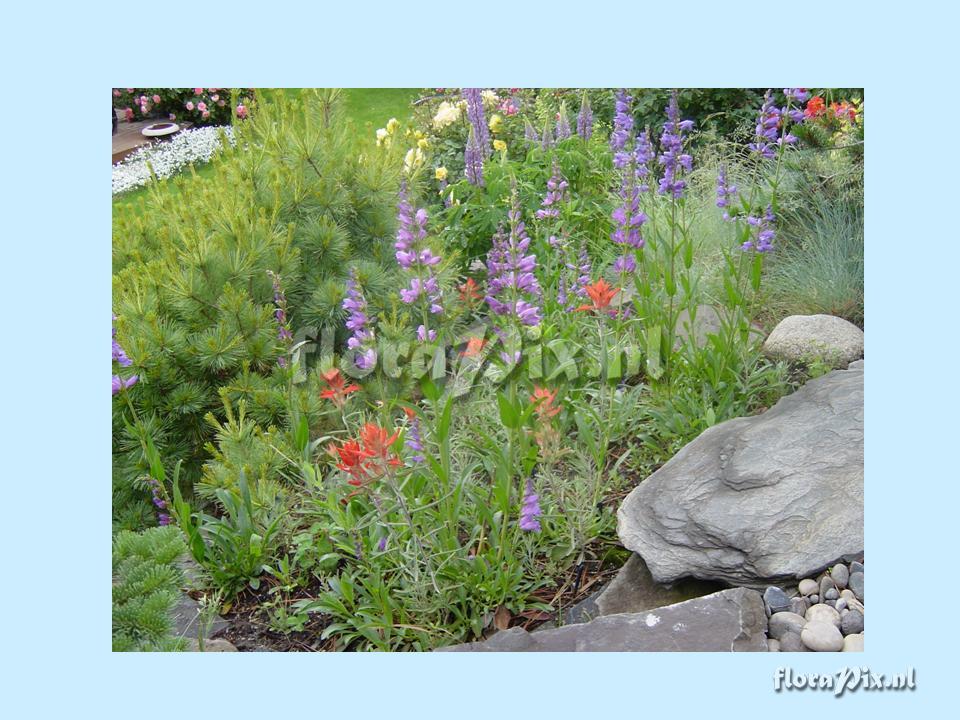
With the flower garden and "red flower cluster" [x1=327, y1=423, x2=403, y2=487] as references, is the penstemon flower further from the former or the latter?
"red flower cluster" [x1=327, y1=423, x2=403, y2=487]

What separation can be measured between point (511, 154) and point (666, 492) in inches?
182

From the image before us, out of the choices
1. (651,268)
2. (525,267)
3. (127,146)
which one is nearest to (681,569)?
(525,267)

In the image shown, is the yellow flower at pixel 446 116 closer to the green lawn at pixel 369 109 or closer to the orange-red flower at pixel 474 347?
the green lawn at pixel 369 109

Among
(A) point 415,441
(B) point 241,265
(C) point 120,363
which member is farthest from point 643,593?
(C) point 120,363

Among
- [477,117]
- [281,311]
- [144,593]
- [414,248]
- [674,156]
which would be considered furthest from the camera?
[477,117]

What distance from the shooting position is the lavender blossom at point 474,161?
5434mm

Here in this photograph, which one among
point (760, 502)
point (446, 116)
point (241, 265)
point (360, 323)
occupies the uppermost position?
point (446, 116)

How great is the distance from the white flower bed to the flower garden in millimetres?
27

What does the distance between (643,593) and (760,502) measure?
589 millimetres

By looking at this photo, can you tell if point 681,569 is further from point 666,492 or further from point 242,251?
point 242,251

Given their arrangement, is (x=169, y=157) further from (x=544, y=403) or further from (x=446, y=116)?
(x=544, y=403)

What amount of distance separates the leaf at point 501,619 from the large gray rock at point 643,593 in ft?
1.19

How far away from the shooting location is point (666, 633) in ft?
9.55

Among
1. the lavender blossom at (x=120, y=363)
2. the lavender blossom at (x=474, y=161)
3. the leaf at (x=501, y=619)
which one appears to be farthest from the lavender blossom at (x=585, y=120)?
Answer: the leaf at (x=501, y=619)
